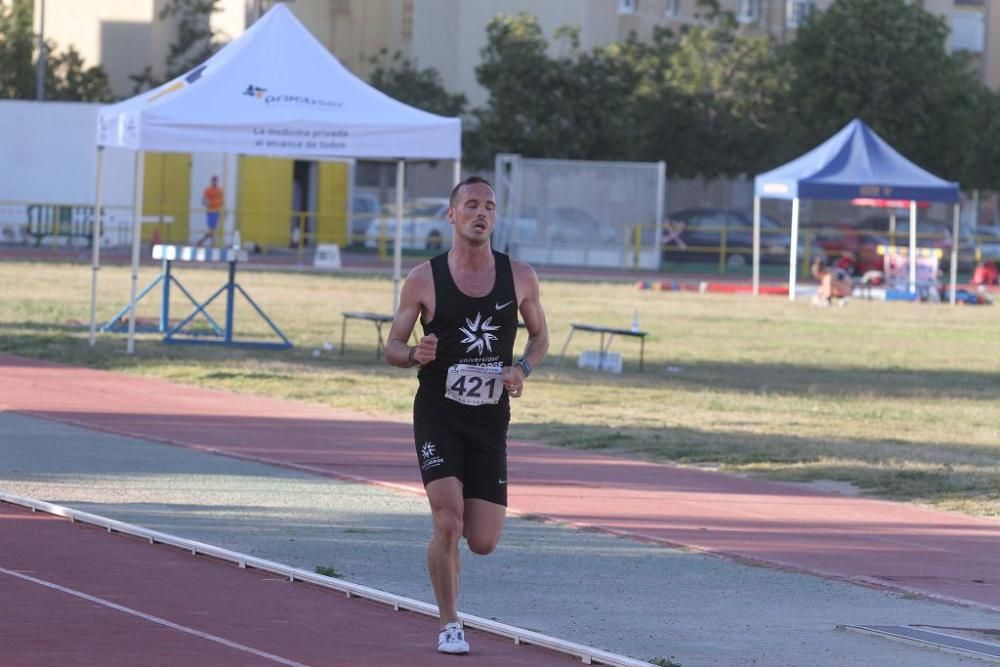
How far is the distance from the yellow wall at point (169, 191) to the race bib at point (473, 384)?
44.9 meters

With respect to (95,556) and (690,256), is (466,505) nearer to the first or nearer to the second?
(95,556)

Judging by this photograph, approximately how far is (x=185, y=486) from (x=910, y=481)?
5.53m

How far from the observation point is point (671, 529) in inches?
454

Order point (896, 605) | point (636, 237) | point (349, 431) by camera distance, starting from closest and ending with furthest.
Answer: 1. point (896, 605)
2. point (349, 431)
3. point (636, 237)

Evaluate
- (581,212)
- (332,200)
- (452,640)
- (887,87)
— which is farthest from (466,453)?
(887,87)

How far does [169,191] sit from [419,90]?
14.0m

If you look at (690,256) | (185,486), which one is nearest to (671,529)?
(185,486)

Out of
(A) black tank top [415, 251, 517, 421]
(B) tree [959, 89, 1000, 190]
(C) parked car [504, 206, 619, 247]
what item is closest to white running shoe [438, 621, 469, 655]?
(A) black tank top [415, 251, 517, 421]

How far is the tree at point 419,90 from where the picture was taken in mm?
63188

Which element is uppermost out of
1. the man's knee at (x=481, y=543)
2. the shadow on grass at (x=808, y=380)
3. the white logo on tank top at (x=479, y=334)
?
the white logo on tank top at (x=479, y=334)

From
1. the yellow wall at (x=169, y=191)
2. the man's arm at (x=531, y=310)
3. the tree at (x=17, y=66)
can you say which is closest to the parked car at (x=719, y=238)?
the yellow wall at (x=169, y=191)

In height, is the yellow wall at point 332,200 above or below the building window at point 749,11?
below

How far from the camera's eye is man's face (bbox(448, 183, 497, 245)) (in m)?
7.51

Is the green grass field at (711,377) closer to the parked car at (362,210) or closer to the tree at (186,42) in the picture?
the parked car at (362,210)
